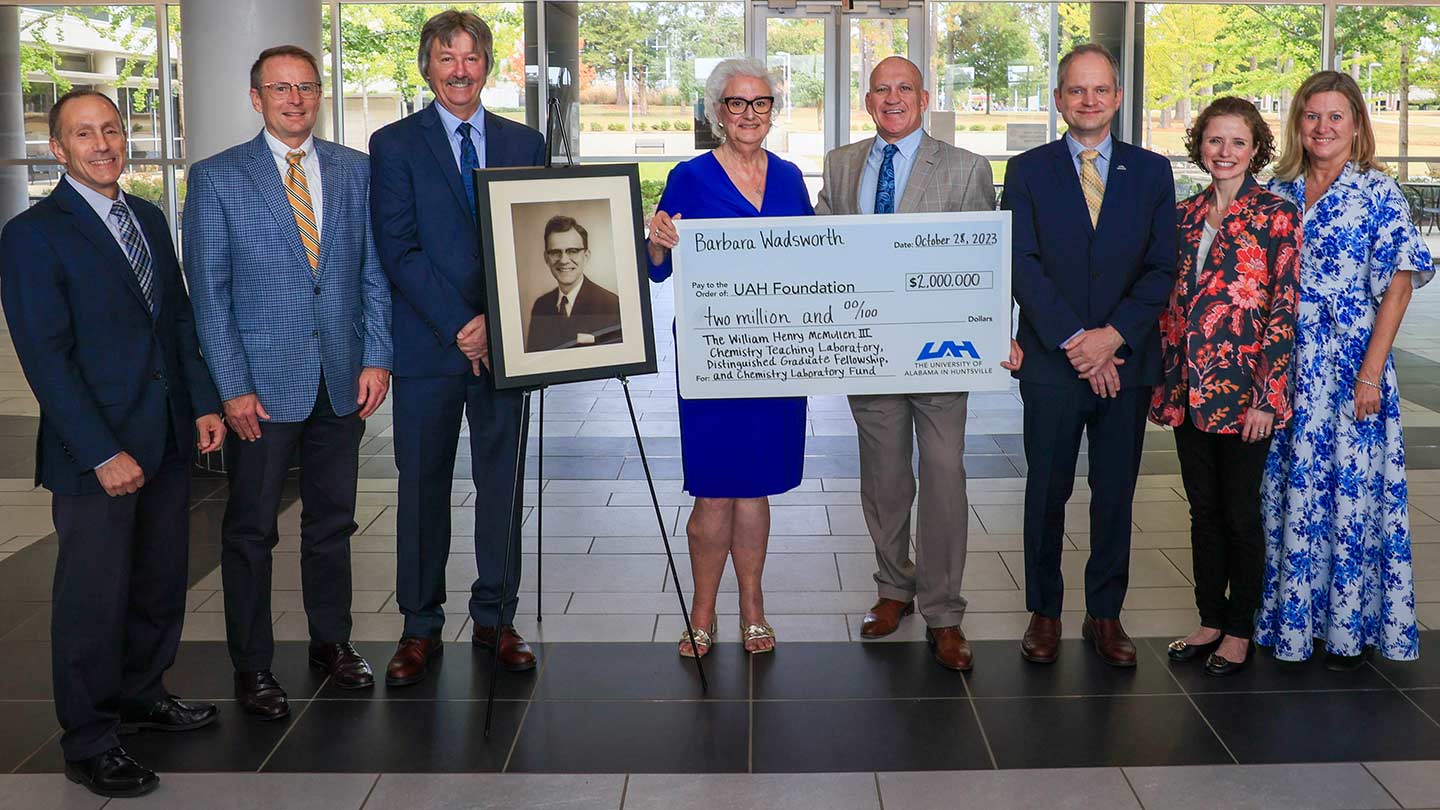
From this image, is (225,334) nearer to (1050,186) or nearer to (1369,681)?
(1050,186)

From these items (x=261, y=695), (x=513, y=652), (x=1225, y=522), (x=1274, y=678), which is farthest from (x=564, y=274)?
(x=1274, y=678)

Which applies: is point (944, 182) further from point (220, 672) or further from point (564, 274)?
point (220, 672)

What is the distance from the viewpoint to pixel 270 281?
3.62 meters

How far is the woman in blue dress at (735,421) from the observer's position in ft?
12.5

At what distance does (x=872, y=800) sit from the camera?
3182mm

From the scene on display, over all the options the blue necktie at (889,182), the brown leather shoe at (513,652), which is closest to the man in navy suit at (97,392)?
the brown leather shoe at (513,652)

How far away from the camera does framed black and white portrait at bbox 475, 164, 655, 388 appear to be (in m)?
3.62

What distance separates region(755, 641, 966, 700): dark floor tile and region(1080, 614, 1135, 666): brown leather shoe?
0.44m

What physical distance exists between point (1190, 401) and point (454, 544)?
2816 mm

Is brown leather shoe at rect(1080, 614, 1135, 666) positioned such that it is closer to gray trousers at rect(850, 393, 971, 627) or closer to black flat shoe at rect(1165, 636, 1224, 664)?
black flat shoe at rect(1165, 636, 1224, 664)

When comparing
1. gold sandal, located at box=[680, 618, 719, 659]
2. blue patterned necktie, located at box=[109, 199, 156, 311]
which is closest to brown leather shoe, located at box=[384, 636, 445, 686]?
gold sandal, located at box=[680, 618, 719, 659]

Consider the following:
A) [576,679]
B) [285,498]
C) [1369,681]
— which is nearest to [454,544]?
[285,498]

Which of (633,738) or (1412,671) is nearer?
(633,738)

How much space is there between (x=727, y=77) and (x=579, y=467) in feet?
10.7
